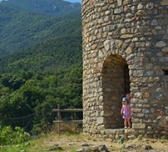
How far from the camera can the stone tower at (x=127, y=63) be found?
7.59 m

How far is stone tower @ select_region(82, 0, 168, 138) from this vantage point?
7.59m

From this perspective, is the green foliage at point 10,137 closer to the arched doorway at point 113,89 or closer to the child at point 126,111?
the arched doorway at point 113,89

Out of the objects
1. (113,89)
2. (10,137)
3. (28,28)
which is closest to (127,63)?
(113,89)

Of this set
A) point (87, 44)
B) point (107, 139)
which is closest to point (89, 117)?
point (107, 139)

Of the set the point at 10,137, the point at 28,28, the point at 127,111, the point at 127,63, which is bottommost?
the point at 10,137

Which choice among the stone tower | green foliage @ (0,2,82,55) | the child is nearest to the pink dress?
the child

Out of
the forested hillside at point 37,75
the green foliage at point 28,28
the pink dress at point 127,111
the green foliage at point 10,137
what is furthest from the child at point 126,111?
the green foliage at point 28,28

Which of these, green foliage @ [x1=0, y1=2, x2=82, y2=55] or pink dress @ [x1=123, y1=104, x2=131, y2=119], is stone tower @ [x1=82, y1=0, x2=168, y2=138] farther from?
green foliage @ [x1=0, y1=2, x2=82, y2=55]

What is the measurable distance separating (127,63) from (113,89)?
1.13m

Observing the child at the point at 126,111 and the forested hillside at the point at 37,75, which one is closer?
the child at the point at 126,111

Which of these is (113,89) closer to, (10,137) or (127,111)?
(127,111)

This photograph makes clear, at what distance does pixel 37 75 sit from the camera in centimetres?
5472

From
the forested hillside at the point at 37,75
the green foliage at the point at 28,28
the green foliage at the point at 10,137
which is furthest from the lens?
the green foliage at the point at 28,28

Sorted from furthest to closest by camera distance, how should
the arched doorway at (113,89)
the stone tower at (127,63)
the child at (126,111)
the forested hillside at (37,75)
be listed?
the forested hillside at (37,75), the arched doorway at (113,89), the child at (126,111), the stone tower at (127,63)
